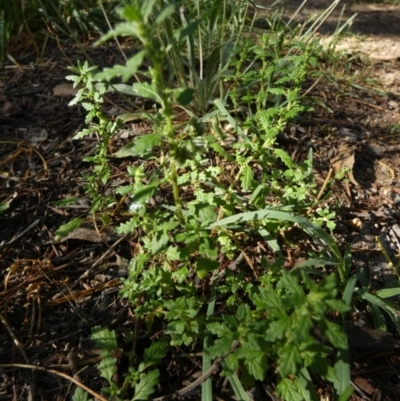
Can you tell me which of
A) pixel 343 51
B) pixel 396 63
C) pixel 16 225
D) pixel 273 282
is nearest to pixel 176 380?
pixel 273 282

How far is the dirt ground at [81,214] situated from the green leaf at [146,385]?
0.29 ft

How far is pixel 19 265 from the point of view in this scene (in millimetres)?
1531

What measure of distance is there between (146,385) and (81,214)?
766 mm

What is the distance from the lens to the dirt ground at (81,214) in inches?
52.1

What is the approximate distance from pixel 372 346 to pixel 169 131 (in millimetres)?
915

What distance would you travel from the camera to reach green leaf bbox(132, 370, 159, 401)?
3.84 feet

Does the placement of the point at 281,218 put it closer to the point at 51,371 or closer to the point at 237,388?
the point at 237,388

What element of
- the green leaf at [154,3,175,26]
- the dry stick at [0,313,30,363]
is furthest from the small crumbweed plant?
the dry stick at [0,313,30,363]

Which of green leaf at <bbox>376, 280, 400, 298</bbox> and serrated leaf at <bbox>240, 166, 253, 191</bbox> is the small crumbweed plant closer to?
serrated leaf at <bbox>240, 166, 253, 191</bbox>

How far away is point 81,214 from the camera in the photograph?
171cm

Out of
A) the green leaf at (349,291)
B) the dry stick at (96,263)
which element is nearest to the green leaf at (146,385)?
the dry stick at (96,263)

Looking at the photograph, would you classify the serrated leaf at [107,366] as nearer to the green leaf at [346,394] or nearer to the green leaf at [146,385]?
the green leaf at [146,385]

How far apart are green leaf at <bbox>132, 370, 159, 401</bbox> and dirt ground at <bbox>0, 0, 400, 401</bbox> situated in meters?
0.09

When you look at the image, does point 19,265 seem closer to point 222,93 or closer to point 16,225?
point 16,225
